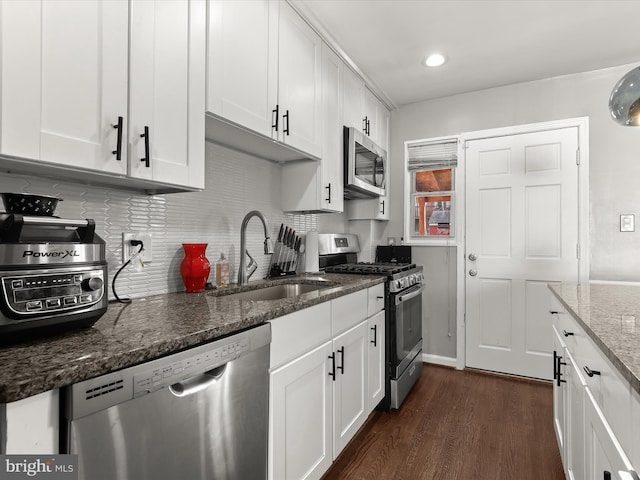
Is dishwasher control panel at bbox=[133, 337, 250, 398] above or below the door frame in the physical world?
below

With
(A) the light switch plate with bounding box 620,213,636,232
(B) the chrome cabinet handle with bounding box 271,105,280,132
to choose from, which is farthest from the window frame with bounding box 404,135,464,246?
(B) the chrome cabinet handle with bounding box 271,105,280,132

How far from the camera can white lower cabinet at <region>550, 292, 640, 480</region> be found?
2.56 ft

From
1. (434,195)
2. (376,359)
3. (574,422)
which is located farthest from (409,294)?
(574,422)

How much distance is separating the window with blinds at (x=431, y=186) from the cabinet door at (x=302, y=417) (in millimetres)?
2168

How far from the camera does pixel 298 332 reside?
147 centimetres

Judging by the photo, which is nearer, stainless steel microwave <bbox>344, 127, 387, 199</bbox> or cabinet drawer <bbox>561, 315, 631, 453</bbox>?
cabinet drawer <bbox>561, 315, 631, 453</bbox>

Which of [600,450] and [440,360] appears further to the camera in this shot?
[440,360]

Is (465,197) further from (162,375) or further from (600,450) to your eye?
(162,375)

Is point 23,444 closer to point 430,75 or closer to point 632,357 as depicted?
point 632,357

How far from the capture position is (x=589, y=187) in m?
2.93

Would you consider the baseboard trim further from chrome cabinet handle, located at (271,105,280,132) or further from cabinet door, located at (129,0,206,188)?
cabinet door, located at (129,0,206,188)

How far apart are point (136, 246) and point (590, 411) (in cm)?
171

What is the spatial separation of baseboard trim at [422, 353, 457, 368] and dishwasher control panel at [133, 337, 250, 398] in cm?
278

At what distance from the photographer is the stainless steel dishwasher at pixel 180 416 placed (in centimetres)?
75
